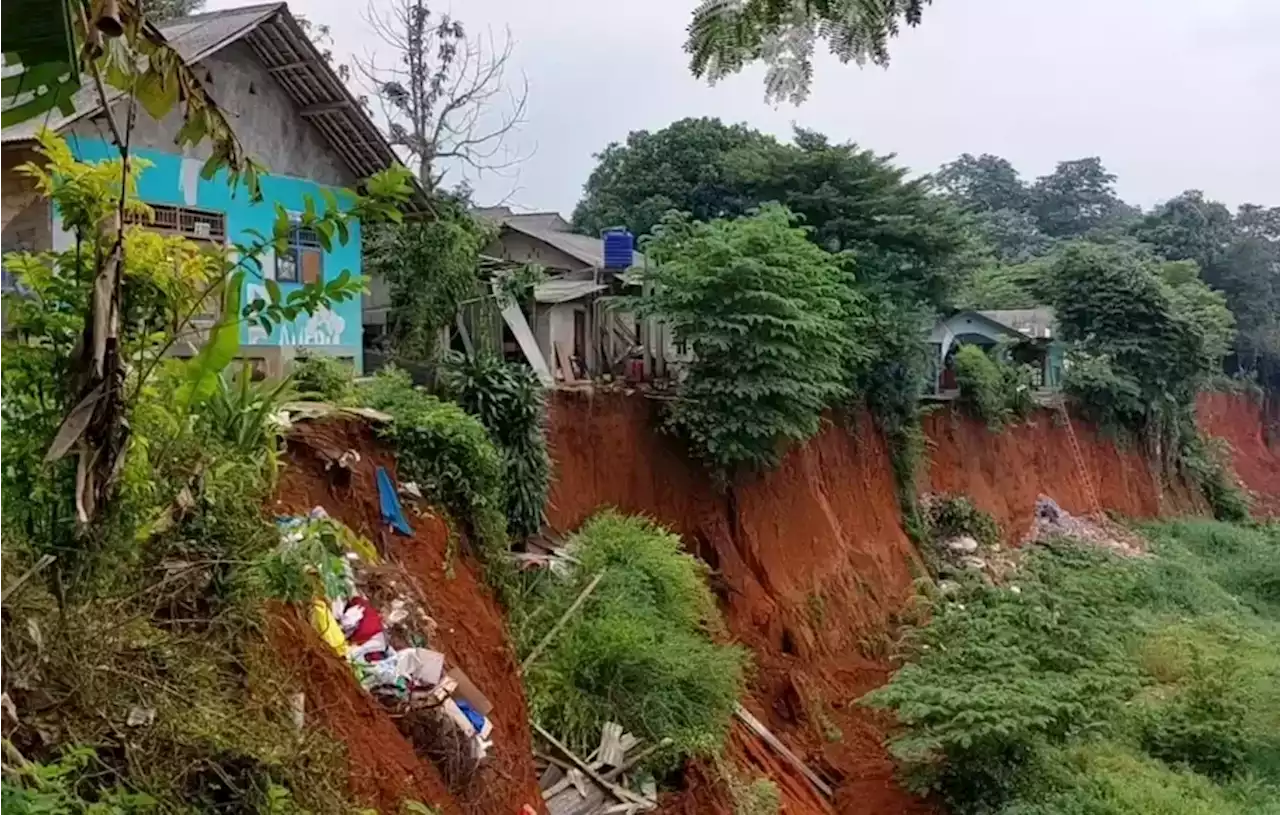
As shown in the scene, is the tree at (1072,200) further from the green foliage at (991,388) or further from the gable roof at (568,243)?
the gable roof at (568,243)

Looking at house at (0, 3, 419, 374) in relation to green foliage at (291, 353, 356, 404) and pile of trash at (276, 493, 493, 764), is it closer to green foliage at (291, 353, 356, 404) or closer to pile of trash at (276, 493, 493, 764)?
green foliage at (291, 353, 356, 404)

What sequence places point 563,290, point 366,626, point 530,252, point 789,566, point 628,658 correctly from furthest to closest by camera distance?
1. point 530,252
2. point 563,290
3. point 789,566
4. point 628,658
5. point 366,626

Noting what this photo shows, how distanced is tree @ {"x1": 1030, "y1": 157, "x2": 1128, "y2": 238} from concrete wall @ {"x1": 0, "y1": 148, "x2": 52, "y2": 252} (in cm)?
6032

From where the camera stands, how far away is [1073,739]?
470 inches

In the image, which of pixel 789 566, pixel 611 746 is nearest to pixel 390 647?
pixel 611 746

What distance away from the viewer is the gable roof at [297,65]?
1223 centimetres

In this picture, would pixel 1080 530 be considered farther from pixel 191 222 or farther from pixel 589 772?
pixel 191 222

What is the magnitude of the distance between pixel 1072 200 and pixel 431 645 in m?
64.1

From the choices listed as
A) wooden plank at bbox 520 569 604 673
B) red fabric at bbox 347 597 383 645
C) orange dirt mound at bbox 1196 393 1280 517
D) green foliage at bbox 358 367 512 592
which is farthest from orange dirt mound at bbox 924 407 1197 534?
red fabric at bbox 347 597 383 645

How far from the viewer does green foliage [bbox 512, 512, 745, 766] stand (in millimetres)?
8727

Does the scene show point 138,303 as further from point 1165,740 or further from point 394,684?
point 1165,740

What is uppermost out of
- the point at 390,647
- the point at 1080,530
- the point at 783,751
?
the point at 390,647

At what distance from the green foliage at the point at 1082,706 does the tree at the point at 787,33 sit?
28.6 ft

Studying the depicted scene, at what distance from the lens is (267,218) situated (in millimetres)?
13164
